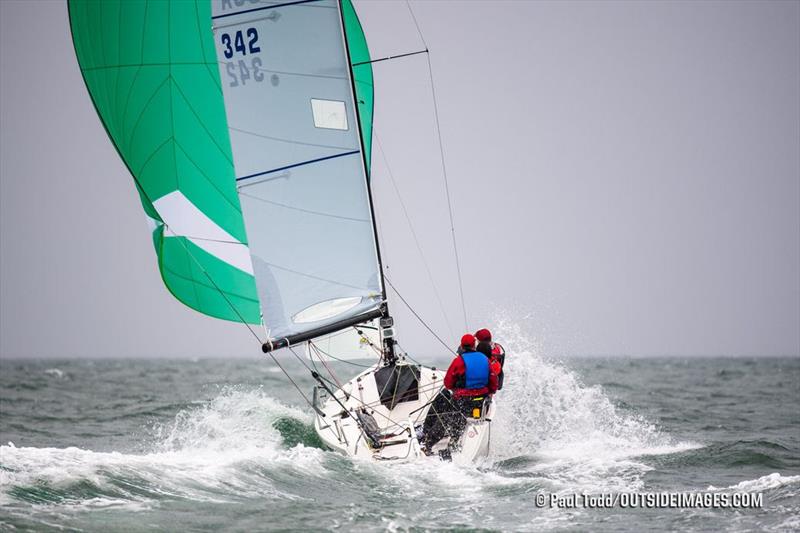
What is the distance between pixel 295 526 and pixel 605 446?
422 centimetres

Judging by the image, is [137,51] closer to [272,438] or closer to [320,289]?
[320,289]

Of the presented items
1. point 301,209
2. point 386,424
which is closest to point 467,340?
point 386,424

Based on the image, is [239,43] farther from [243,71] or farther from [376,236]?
[376,236]

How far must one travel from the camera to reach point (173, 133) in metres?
9.51

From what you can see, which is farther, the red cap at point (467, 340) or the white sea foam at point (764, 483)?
the red cap at point (467, 340)

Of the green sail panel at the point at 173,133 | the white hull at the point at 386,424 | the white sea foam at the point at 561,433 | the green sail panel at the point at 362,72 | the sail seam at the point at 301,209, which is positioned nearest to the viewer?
the white sea foam at the point at 561,433

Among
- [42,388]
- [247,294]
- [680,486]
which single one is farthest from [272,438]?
[42,388]

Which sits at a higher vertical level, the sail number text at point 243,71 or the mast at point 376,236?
the sail number text at point 243,71

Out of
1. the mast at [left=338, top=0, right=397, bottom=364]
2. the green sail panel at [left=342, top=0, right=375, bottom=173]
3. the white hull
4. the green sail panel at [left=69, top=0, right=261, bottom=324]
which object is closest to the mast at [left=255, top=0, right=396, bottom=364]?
the mast at [left=338, top=0, right=397, bottom=364]

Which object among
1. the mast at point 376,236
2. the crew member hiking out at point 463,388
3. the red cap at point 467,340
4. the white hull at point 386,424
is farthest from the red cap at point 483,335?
the mast at point 376,236

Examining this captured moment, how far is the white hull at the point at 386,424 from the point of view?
7.56 metres

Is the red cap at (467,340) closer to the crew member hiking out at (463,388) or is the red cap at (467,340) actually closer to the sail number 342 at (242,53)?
the crew member hiking out at (463,388)

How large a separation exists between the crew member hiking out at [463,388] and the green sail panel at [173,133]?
2.55m

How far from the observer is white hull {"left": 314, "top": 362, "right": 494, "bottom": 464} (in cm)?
756
